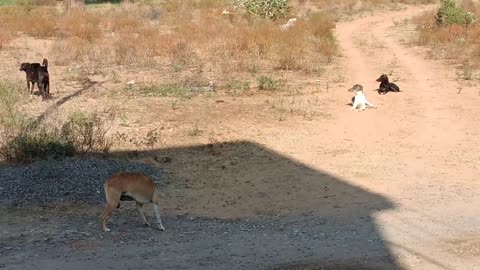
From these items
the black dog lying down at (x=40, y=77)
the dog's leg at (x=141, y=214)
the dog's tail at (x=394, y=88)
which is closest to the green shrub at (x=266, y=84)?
the dog's tail at (x=394, y=88)

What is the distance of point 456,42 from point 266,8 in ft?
26.8

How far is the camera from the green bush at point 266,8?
25203 mm

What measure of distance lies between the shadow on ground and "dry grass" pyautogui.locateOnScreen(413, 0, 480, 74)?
349 inches

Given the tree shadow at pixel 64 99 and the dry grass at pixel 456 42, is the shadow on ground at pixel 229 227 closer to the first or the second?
the tree shadow at pixel 64 99

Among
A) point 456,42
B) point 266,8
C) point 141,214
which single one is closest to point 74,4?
point 266,8

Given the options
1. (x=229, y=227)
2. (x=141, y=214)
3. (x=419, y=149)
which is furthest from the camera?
(x=419, y=149)

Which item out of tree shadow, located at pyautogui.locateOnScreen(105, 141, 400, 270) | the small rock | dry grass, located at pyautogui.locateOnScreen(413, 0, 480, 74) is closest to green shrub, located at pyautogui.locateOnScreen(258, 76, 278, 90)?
tree shadow, located at pyautogui.locateOnScreen(105, 141, 400, 270)

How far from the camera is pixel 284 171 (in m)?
8.94

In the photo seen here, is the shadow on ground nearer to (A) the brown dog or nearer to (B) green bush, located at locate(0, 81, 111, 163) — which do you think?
(A) the brown dog

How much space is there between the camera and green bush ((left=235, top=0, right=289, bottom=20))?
82.7 feet

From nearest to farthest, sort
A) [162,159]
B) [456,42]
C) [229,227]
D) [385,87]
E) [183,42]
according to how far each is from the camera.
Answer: [229,227] → [162,159] → [385,87] → [183,42] → [456,42]

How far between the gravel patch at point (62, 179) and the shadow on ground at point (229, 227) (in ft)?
0.19

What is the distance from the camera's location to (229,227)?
6785mm

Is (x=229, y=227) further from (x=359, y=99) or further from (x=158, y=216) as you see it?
(x=359, y=99)
